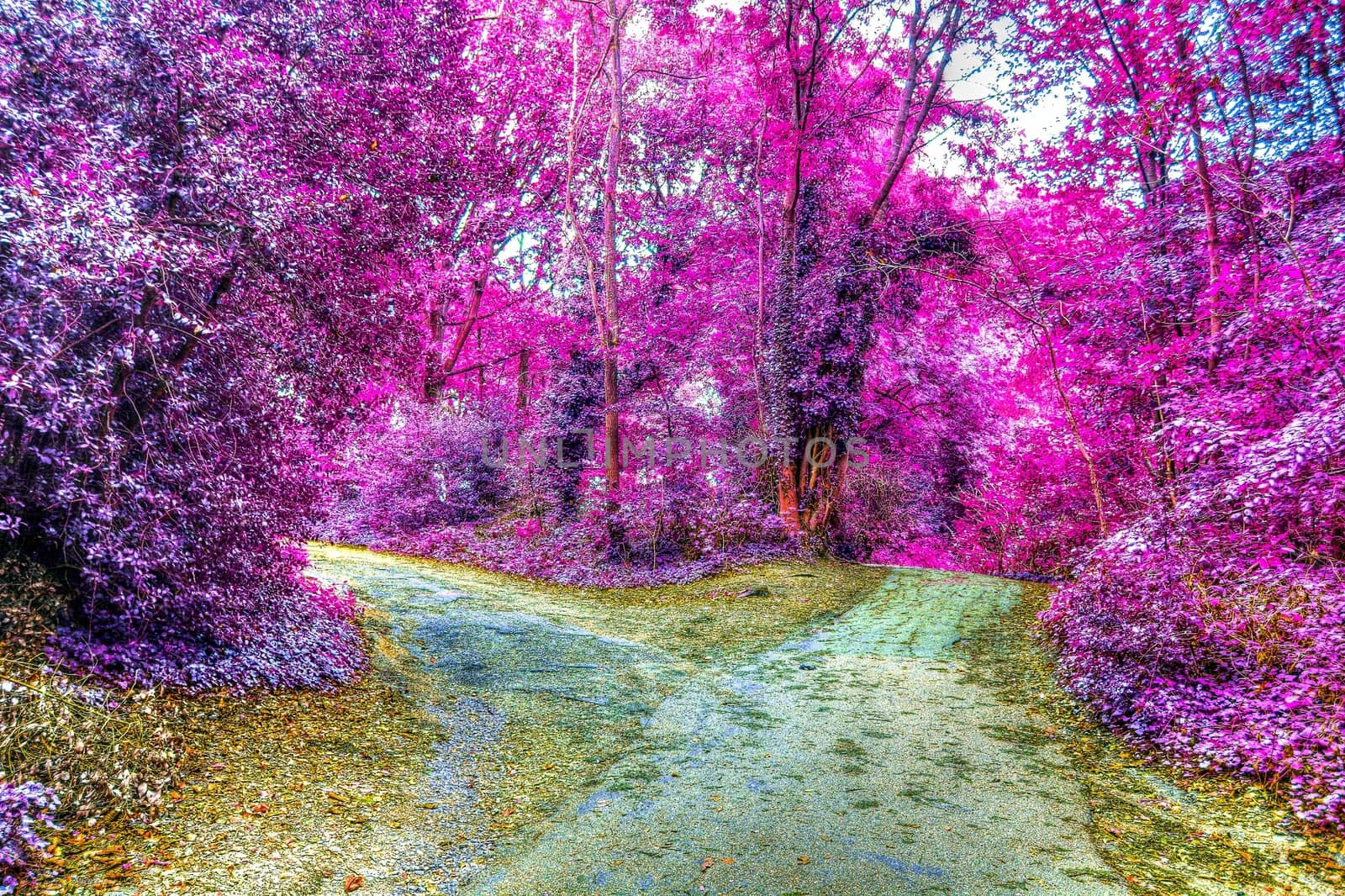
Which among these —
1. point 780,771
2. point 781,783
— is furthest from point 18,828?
point 780,771

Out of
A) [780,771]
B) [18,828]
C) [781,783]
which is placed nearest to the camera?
[18,828]

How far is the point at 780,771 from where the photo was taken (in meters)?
3.98

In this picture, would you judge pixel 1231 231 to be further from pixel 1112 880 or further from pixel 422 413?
pixel 422 413

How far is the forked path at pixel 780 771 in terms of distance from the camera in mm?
2873

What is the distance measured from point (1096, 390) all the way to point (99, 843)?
9.35m

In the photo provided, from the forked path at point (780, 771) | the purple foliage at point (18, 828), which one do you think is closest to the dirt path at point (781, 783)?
the forked path at point (780, 771)

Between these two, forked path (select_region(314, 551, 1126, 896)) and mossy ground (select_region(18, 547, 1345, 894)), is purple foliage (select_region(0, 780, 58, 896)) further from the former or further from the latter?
forked path (select_region(314, 551, 1126, 896))

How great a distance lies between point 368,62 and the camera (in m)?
4.63

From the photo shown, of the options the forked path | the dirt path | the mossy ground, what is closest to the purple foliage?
the mossy ground

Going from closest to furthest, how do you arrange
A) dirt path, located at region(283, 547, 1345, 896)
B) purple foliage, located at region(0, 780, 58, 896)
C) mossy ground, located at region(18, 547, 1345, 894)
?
1. purple foliage, located at region(0, 780, 58, 896)
2. mossy ground, located at region(18, 547, 1345, 894)
3. dirt path, located at region(283, 547, 1345, 896)

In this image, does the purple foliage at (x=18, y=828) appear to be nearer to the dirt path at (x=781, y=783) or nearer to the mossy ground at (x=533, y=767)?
the mossy ground at (x=533, y=767)

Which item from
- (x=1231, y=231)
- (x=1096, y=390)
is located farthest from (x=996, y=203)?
(x=1231, y=231)

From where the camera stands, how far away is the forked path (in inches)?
113

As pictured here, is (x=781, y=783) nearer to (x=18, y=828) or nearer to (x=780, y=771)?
(x=780, y=771)
